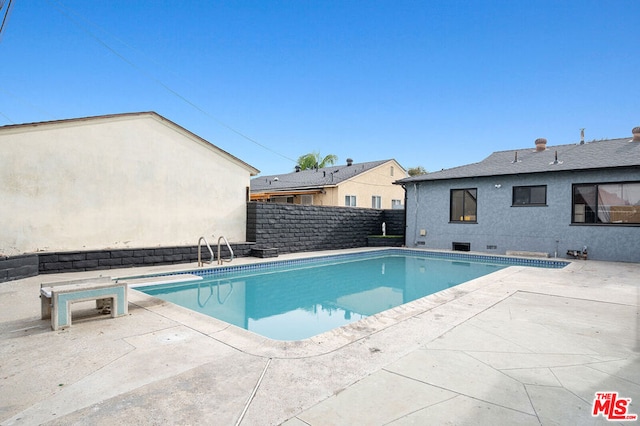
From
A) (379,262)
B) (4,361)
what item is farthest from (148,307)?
(379,262)

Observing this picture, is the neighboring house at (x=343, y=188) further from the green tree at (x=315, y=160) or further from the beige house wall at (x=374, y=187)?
the green tree at (x=315, y=160)

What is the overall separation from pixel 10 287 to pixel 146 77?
12.6 m

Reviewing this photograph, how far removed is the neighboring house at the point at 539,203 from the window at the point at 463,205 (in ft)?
0.13

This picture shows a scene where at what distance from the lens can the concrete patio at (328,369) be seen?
2.35 meters

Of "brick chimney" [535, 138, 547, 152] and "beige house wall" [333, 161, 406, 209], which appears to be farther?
"beige house wall" [333, 161, 406, 209]

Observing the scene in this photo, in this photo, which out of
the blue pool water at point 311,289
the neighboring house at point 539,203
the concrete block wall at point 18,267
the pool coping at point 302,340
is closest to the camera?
the pool coping at point 302,340

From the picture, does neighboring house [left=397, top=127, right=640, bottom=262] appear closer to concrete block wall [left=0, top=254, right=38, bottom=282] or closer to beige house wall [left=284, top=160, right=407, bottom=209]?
beige house wall [left=284, top=160, right=407, bottom=209]

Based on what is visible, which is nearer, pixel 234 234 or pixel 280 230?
pixel 234 234

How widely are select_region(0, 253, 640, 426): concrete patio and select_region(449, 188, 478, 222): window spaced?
9.57 meters

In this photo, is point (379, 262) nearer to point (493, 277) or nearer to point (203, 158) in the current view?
point (493, 277)

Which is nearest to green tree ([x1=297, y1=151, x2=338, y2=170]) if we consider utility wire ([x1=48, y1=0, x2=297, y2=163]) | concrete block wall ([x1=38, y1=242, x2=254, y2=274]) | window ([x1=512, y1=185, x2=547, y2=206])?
utility wire ([x1=48, y1=0, x2=297, y2=163])

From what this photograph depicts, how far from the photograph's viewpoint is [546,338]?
3879 mm

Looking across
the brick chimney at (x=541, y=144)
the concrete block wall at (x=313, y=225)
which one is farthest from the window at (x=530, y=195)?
the concrete block wall at (x=313, y=225)

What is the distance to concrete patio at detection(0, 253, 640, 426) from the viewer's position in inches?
92.4
